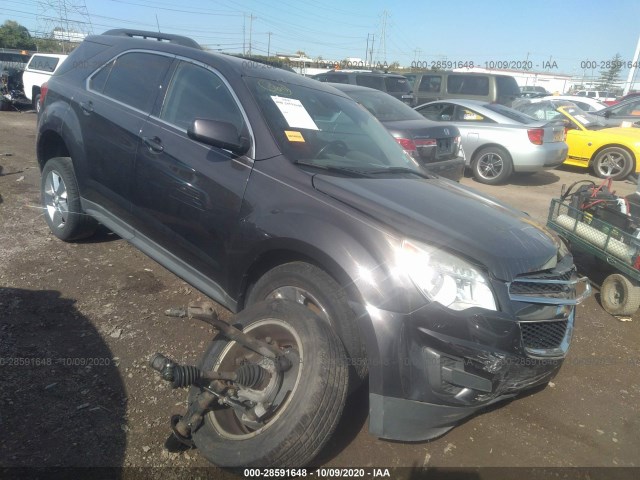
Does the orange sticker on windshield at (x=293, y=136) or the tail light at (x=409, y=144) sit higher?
the orange sticker on windshield at (x=293, y=136)

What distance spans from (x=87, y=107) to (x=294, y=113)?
77.0 inches

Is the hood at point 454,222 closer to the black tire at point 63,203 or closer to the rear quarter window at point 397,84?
the black tire at point 63,203

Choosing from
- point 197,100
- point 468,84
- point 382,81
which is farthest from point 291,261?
point 468,84

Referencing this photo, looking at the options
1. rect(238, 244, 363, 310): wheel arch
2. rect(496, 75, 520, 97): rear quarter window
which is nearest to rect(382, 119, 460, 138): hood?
rect(238, 244, 363, 310): wheel arch

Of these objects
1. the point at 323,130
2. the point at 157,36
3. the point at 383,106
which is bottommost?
the point at 383,106

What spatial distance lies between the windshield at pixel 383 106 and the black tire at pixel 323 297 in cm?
548

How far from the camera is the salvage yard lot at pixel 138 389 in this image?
2.50 metres

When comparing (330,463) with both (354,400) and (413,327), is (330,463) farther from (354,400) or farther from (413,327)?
(413,327)

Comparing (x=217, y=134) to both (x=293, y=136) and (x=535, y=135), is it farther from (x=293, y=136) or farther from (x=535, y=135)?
(x=535, y=135)

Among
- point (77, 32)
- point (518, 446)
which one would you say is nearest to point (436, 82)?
point (518, 446)

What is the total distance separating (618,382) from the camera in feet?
11.3

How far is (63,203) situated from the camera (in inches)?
178

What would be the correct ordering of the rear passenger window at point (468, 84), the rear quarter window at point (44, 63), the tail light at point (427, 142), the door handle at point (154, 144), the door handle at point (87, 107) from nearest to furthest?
the door handle at point (154, 144), the door handle at point (87, 107), the tail light at point (427, 142), the rear passenger window at point (468, 84), the rear quarter window at point (44, 63)

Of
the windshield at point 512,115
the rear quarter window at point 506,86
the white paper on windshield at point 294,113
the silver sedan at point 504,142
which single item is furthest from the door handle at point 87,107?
the rear quarter window at point 506,86
